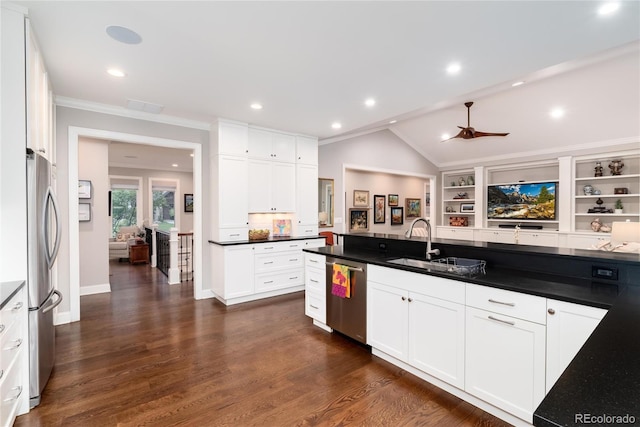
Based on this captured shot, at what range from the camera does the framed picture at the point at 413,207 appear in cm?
936

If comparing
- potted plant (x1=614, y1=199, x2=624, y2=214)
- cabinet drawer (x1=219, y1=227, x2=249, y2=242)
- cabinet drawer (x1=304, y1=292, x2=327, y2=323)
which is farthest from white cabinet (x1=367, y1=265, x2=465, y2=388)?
potted plant (x1=614, y1=199, x2=624, y2=214)

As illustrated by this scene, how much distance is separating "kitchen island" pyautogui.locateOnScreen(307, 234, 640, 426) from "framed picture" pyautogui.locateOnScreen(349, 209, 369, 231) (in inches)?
147

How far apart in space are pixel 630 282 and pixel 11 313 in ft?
12.4

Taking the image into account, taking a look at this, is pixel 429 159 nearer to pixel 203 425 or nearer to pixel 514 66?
pixel 514 66

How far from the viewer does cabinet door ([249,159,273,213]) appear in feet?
16.4

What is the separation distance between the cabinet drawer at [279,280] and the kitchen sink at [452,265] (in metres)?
2.45

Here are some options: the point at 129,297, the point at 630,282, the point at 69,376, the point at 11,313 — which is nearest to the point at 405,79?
the point at 630,282

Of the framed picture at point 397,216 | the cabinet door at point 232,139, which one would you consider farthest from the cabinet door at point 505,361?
the framed picture at point 397,216

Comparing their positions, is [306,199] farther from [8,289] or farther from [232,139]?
[8,289]

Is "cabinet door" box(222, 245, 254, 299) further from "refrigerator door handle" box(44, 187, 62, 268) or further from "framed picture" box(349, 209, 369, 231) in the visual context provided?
"framed picture" box(349, 209, 369, 231)

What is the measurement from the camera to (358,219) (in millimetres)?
7914

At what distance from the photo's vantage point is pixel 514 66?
297cm

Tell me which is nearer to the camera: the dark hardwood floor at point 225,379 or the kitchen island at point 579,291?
the kitchen island at point 579,291

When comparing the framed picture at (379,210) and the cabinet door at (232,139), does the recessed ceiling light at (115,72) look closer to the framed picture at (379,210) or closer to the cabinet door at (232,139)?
the cabinet door at (232,139)
